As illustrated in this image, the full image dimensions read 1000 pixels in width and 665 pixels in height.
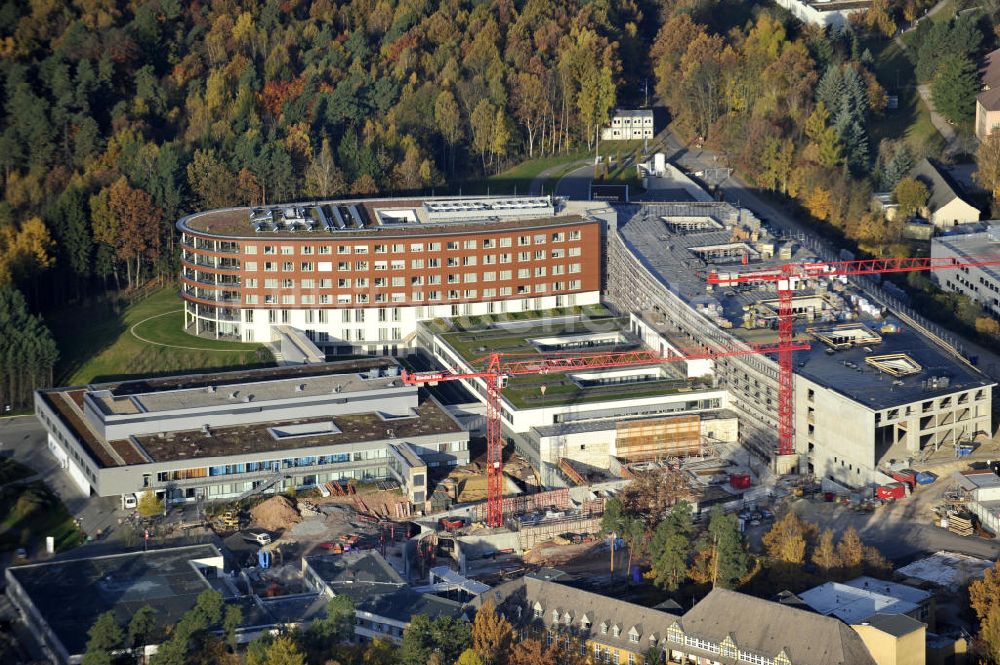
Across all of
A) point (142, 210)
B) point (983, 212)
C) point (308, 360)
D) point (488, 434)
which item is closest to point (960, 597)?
point (488, 434)

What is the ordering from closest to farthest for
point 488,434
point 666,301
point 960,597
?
point 960,597 → point 488,434 → point 666,301

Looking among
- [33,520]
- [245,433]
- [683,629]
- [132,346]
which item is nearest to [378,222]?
[132,346]

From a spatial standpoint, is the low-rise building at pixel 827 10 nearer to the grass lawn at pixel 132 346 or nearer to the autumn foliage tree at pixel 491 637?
the grass lawn at pixel 132 346

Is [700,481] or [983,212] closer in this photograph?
[700,481]

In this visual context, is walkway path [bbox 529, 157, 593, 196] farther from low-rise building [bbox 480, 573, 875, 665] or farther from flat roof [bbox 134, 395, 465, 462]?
low-rise building [bbox 480, 573, 875, 665]

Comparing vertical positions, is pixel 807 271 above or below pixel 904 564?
above

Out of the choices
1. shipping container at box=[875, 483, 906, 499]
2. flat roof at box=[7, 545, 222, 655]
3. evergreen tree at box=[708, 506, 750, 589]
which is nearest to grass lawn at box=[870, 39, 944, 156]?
shipping container at box=[875, 483, 906, 499]

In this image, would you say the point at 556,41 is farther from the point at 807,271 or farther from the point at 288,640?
the point at 288,640
